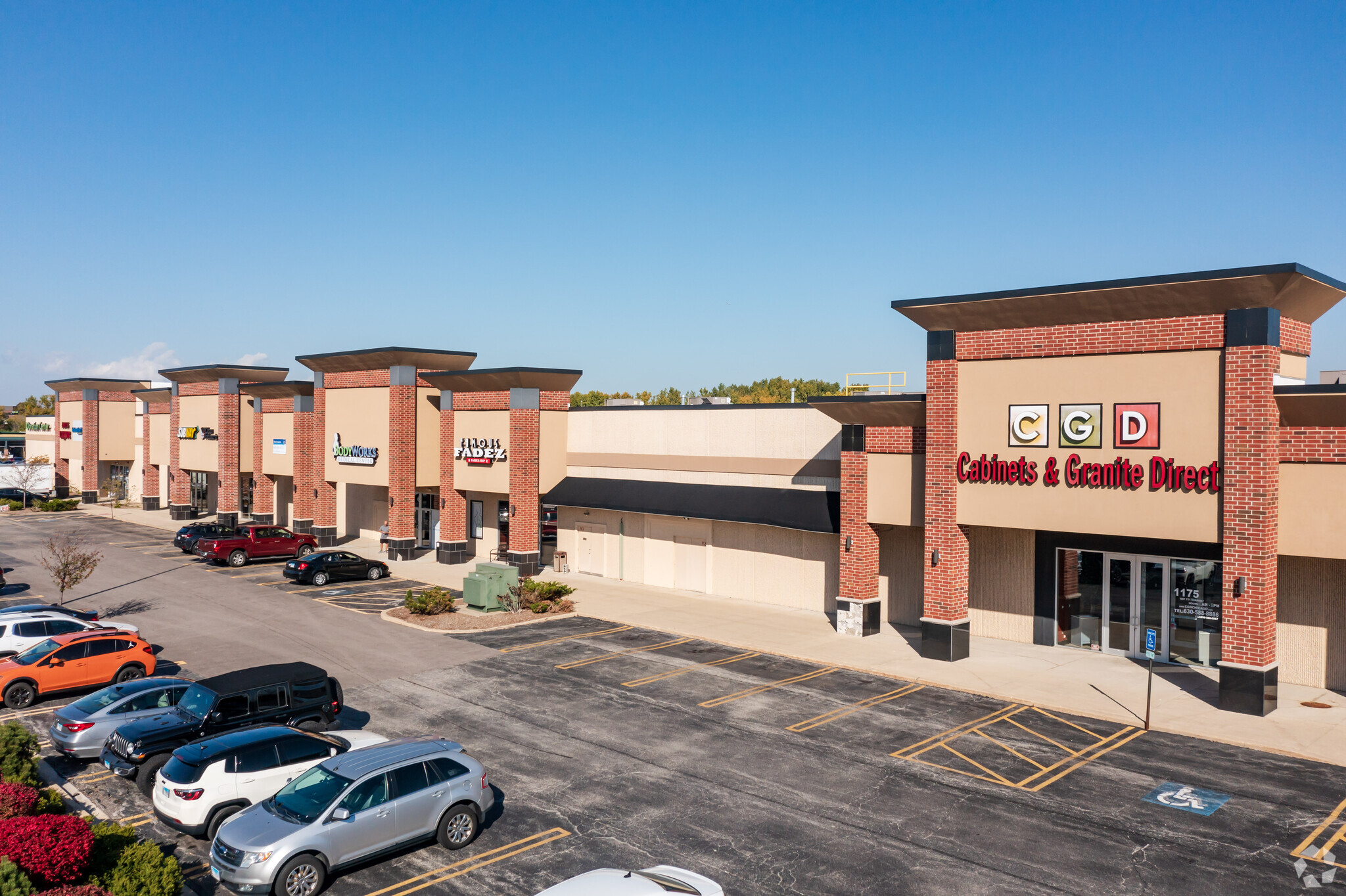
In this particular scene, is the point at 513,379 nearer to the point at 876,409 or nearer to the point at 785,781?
the point at 876,409

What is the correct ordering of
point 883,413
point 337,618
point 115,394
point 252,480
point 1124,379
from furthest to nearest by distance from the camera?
point 115,394, point 252,480, point 337,618, point 883,413, point 1124,379

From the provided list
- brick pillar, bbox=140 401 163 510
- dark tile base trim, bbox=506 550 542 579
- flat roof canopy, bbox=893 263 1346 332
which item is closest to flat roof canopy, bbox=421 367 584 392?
dark tile base trim, bbox=506 550 542 579

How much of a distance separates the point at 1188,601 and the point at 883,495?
880cm

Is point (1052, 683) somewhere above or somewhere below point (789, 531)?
below

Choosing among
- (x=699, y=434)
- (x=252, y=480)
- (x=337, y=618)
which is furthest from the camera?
(x=252, y=480)

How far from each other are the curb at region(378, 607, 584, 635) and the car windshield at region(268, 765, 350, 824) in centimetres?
1613

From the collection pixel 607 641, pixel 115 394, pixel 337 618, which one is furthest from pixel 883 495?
pixel 115 394

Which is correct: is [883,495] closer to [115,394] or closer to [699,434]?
[699,434]

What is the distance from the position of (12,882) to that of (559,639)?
63.7 feet

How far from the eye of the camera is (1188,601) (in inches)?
969

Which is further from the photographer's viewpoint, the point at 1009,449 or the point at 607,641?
the point at 607,641

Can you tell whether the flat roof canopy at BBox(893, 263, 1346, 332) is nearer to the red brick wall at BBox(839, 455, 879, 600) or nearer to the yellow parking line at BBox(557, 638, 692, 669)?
the red brick wall at BBox(839, 455, 879, 600)

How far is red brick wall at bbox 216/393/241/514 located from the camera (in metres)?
58.4

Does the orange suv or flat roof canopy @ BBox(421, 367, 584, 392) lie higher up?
flat roof canopy @ BBox(421, 367, 584, 392)
